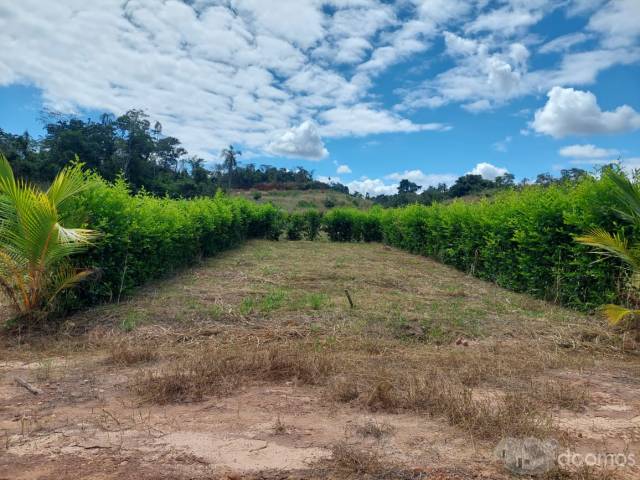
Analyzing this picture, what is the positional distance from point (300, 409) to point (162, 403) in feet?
3.82

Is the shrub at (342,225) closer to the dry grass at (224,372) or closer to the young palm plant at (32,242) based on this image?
the young palm plant at (32,242)

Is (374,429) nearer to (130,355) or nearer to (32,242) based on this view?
(130,355)

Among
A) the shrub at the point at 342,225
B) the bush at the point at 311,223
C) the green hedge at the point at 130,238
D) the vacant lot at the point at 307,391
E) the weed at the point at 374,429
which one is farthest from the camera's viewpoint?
the bush at the point at 311,223

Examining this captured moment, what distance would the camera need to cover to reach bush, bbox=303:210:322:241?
27703 millimetres

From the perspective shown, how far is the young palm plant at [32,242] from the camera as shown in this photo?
18.3ft

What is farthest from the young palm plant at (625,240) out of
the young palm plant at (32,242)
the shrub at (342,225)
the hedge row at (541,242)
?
the shrub at (342,225)

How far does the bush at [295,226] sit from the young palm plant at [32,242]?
21.5 m

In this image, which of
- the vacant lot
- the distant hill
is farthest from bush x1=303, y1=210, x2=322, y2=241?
the distant hill

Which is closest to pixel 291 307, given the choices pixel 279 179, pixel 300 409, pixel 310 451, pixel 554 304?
pixel 300 409

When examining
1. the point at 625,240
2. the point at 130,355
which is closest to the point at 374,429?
the point at 130,355

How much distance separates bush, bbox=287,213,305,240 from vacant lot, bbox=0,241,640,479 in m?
20.2

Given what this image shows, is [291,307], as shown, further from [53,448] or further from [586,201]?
[586,201]

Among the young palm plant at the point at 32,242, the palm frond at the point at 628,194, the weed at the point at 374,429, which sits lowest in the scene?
Answer: the weed at the point at 374,429

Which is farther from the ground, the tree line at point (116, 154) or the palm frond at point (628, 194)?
the tree line at point (116, 154)
